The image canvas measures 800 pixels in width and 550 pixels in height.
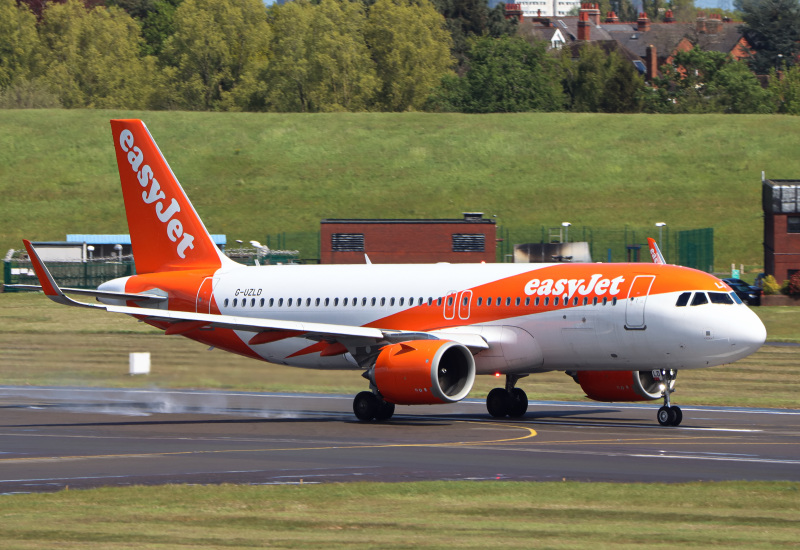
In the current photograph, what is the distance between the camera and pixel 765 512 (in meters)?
19.1

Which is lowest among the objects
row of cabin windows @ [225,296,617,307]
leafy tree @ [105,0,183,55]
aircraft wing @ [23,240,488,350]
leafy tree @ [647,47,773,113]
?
aircraft wing @ [23,240,488,350]

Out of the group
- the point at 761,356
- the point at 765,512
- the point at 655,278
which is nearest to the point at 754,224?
the point at 761,356

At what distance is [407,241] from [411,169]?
33716 mm

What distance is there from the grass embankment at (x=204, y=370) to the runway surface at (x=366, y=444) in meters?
1.17

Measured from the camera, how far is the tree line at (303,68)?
15788cm

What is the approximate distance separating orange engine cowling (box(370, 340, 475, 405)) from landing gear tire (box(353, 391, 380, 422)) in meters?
1.08

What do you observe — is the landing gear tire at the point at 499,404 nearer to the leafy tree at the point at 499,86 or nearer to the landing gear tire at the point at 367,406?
the landing gear tire at the point at 367,406

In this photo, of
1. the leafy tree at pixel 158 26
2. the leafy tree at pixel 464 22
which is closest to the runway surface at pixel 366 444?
the leafy tree at pixel 158 26

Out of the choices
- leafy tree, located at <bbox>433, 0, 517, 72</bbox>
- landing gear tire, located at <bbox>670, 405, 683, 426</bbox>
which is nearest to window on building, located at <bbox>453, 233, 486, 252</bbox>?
landing gear tire, located at <bbox>670, 405, 683, 426</bbox>

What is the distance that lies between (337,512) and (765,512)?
6.60 meters

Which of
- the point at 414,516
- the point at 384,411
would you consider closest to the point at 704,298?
the point at 384,411

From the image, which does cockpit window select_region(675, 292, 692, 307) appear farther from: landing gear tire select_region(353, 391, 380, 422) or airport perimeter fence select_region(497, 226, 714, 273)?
airport perimeter fence select_region(497, 226, 714, 273)

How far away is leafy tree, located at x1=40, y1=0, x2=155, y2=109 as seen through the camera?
15825 centimetres

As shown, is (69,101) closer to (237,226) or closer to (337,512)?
(237,226)
